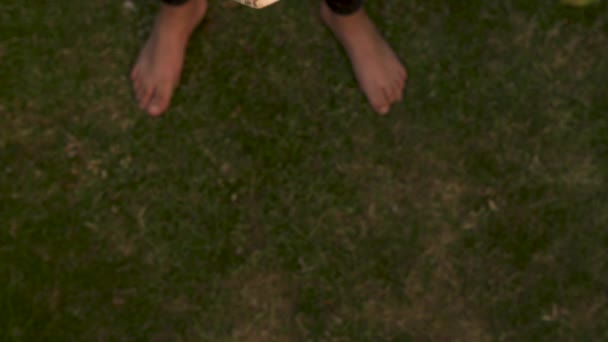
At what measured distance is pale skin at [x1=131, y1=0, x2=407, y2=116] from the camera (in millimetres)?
2496

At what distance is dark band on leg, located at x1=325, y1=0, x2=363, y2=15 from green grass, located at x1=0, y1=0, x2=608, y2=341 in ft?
1.62

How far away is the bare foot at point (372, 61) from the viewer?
2525mm

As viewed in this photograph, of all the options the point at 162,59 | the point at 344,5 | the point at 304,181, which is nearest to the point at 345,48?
the point at 344,5

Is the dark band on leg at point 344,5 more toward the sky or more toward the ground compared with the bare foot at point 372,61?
more toward the sky

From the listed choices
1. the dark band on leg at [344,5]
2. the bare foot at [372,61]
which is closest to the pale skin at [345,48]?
the bare foot at [372,61]

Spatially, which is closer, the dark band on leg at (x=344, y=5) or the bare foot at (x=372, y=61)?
the dark band on leg at (x=344, y=5)

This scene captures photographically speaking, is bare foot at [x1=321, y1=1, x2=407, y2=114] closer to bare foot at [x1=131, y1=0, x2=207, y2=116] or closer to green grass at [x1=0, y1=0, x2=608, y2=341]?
green grass at [x1=0, y1=0, x2=608, y2=341]

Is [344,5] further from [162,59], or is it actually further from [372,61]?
[162,59]

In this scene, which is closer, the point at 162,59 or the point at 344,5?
the point at 344,5

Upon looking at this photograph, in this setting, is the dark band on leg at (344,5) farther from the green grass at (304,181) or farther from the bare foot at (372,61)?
the green grass at (304,181)

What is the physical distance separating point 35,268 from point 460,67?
226 cm

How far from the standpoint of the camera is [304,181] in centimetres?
254

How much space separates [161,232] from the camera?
2510 mm

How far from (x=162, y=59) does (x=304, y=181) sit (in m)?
0.89
